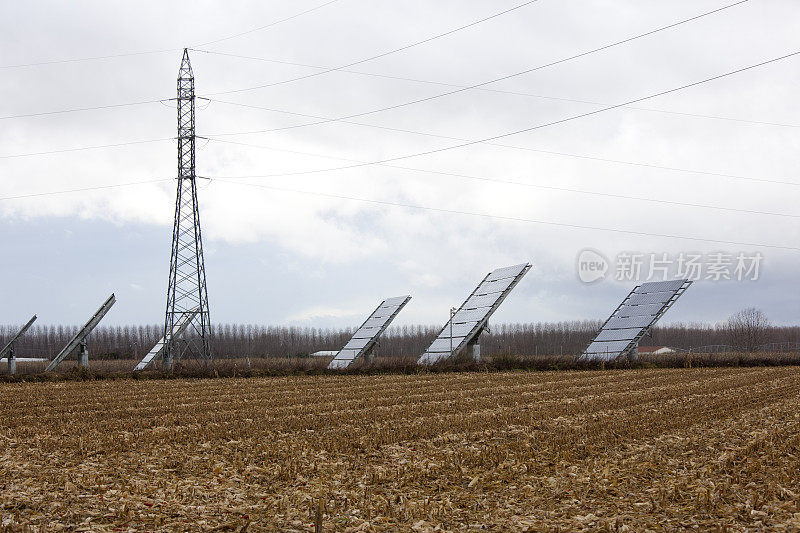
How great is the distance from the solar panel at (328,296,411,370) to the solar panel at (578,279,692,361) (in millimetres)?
11139

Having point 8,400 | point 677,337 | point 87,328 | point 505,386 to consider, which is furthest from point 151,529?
point 677,337

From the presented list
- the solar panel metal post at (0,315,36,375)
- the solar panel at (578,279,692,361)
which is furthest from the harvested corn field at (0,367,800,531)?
the solar panel at (578,279,692,361)

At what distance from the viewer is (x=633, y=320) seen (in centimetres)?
4519

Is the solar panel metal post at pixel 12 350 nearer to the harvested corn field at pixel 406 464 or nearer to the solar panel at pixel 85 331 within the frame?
the solar panel at pixel 85 331

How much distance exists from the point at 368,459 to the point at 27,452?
603cm

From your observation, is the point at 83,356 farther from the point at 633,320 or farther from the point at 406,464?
the point at 406,464

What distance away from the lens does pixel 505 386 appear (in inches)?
1063

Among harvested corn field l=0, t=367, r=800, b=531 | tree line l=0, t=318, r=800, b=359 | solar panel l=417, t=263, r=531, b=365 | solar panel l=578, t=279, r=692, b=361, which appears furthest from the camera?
tree line l=0, t=318, r=800, b=359

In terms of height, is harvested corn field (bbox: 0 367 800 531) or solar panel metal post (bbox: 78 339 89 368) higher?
solar panel metal post (bbox: 78 339 89 368)

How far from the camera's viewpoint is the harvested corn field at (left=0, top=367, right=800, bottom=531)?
8750mm

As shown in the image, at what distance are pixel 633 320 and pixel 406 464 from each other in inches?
1426

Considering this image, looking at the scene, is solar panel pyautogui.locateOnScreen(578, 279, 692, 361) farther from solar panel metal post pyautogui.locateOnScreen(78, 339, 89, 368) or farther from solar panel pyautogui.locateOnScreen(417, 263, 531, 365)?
solar panel metal post pyautogui.locateOnScreen(78, 339, 89, 368)

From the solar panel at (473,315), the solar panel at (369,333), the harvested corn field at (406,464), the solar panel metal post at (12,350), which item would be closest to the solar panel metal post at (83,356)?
the solar panel metal post at (12,350)

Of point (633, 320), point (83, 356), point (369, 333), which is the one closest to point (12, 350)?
point (83, 356)
